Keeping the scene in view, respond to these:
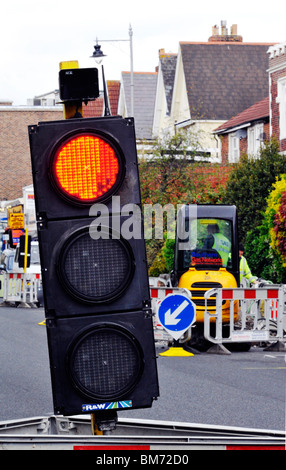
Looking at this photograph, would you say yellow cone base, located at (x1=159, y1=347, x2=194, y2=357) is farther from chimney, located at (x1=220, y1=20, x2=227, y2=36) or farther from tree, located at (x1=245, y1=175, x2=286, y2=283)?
chimney, located at (x1=220, y1=20, x2=227, y2=36)

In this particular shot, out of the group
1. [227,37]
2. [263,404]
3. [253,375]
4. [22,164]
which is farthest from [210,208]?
[22,164]

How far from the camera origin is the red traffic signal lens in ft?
13.6

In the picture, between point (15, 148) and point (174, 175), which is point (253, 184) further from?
point (15, 148)

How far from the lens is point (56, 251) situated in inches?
161

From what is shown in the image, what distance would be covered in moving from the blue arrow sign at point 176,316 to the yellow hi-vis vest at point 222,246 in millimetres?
2534

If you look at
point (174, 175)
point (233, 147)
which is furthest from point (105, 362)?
point (233, 147)

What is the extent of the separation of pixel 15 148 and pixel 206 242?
74703mm

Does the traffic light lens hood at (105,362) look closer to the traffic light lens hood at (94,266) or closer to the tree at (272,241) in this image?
the traffic light lens hood at (94,266)

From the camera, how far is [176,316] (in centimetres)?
1611

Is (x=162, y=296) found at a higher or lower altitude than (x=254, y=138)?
lower

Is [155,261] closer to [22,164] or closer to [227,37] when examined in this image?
[227,37]

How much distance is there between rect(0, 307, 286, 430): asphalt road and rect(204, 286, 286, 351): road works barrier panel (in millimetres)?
338

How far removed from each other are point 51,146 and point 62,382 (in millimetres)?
1009

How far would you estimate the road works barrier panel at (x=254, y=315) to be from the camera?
54.4 ft
